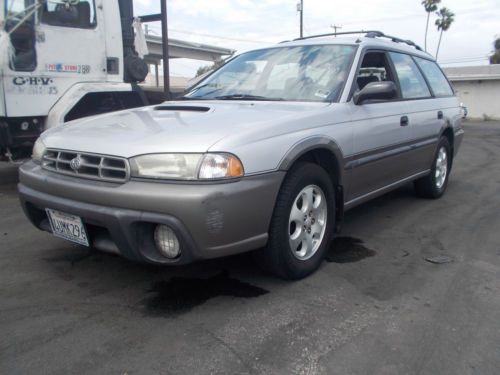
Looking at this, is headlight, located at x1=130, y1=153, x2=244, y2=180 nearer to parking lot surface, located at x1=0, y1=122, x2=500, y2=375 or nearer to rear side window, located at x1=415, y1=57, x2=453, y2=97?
parking lot surface, located at x1=0, y1=122, x2=500, y2=375

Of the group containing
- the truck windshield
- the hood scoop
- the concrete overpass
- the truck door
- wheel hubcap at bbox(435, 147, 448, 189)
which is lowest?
wheel hubcap at bbox(435, 147, 448, 189)

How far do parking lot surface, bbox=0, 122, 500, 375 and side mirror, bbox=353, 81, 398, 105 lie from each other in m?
1.25

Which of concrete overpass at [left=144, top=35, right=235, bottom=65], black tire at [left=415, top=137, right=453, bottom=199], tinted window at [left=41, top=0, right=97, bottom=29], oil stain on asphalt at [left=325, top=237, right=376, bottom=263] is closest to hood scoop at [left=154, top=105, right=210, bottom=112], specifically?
oil stain on asphalt at [left=325, top=237, right=376, bottom=263]

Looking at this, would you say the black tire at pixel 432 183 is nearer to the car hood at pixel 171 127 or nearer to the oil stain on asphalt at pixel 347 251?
the oil stain on asphalt at pixel 347 251

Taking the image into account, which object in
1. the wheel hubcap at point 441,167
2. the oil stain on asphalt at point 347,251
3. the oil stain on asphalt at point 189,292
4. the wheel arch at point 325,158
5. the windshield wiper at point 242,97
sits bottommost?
the oil stain on asphalt at point 347,251

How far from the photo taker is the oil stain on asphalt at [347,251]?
379 centimetres

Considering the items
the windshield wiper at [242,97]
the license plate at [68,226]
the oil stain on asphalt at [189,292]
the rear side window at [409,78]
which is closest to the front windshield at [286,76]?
the windshield wiper at [242,97]

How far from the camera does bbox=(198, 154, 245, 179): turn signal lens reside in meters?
2.63

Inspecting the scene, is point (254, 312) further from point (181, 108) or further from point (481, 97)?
point (481, 97)

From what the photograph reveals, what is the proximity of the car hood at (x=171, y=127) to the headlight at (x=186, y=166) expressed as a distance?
5cm

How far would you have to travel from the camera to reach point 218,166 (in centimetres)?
265

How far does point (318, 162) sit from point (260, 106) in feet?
1.95

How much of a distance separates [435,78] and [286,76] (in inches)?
102

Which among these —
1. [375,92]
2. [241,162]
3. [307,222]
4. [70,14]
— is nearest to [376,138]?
[375,92]
